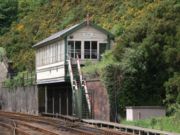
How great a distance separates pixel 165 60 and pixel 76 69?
11922mm

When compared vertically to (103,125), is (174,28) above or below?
above

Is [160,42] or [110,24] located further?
[110,24]

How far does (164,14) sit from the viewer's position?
126ft

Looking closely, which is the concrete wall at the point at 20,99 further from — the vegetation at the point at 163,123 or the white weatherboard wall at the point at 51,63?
the vegetation at the point at 163,123

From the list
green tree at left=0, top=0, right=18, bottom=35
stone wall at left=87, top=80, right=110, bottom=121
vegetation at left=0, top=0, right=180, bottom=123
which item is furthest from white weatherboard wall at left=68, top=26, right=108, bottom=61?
green tree at left=0, top=0, right=18, bottom=35

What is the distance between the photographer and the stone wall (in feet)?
129

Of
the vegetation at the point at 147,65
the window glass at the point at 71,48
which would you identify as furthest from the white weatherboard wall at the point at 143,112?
the window glass at the point at 71,48

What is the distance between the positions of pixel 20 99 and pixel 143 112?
31.4 meters

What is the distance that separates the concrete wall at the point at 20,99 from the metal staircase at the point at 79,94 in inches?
486

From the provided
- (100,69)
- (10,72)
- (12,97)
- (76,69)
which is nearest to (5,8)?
(10,72)

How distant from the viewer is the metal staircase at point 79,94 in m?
43.7

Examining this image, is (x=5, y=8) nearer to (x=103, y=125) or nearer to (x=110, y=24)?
(x=110, y=24)

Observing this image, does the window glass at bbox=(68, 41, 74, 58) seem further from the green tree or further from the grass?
the green tree

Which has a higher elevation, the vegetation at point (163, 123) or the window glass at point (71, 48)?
the window glass at point (71, 48)
